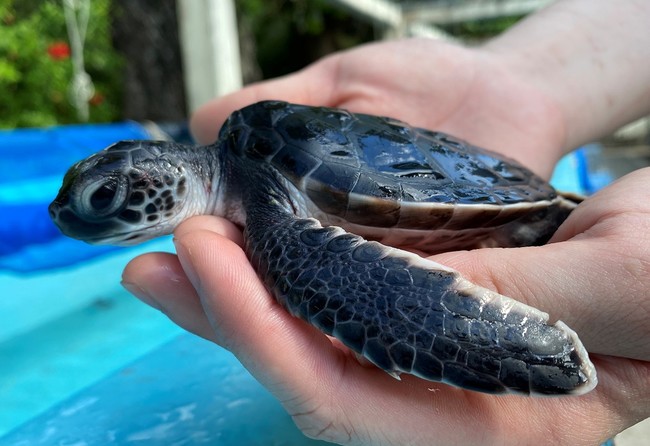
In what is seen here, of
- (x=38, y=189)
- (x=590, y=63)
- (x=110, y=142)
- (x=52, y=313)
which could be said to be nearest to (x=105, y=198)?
(x=52, y=313)

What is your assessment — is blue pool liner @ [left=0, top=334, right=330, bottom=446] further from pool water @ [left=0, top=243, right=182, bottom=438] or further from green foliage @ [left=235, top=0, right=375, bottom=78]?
green foliage @ [left=235, top=0, right=375, bottom=78]

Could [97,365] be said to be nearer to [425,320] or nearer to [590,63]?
[425,320]

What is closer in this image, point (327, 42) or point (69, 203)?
point (69, 203)

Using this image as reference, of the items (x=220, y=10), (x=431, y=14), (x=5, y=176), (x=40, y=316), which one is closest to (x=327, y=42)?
(x=431, y=14)

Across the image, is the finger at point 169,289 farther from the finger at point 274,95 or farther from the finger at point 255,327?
the finger at point 274,95

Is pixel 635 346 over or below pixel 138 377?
over

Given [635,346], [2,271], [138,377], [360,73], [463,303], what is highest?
[360,73]

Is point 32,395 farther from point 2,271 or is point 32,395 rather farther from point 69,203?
point 2,271

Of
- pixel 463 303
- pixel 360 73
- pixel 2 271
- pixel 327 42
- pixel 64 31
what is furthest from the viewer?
pixel 327 42
